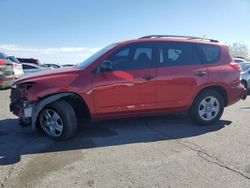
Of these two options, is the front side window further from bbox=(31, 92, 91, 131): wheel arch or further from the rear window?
the rear window

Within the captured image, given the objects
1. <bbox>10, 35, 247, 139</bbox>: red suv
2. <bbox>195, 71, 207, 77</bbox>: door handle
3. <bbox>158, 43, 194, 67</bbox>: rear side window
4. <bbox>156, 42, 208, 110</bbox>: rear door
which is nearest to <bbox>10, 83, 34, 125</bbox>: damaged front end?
<bbox>10, 35, 247, 139</bbox>: red suv

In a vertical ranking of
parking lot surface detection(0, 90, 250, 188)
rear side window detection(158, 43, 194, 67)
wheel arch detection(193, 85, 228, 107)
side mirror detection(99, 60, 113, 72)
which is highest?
rear side window detection(158, 43, 194, 67)

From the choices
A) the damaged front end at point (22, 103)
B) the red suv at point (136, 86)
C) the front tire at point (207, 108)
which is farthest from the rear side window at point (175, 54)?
the damaged front end at point (22, 103)

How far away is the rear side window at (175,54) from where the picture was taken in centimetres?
594

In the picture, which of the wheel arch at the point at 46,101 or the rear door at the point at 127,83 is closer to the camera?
the wheel arch at the point at 46,101

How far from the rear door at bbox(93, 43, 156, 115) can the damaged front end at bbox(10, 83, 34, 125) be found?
1210 millimetres

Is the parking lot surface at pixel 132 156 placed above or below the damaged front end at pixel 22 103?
below

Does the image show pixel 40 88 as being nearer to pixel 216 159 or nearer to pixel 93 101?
pixel 93 101

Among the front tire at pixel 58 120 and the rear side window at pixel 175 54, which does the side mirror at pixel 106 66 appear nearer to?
the front tire at pixel 58 120

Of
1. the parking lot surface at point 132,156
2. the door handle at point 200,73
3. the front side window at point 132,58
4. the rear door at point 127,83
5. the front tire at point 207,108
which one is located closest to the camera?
the parking lot surface at point 132,156

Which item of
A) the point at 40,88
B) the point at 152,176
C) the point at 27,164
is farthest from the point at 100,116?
the point at 152,176

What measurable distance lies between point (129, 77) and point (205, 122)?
6.57ft

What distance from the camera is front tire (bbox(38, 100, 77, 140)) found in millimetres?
5191

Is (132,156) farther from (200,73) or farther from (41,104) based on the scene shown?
(200,73)
